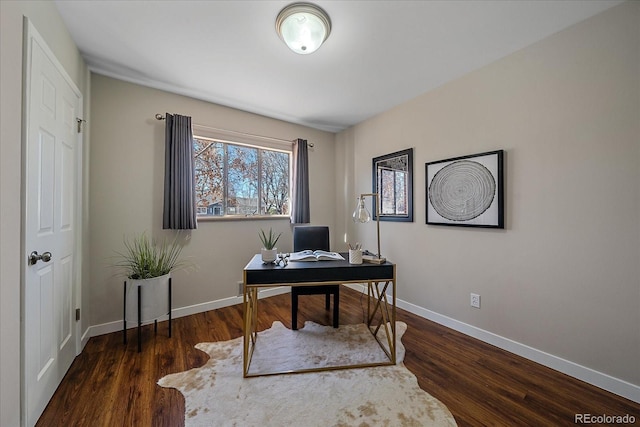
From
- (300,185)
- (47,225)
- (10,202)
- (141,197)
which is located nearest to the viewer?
(10,202)

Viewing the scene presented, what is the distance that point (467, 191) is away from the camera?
2.31 metres

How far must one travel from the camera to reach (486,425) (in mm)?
1341

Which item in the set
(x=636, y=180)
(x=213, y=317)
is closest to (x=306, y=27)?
(x=636, y=180)

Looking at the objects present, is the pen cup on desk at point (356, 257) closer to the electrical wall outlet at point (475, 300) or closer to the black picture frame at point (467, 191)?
the black picture frame at point (467, 191)

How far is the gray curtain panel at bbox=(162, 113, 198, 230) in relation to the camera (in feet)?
8.44

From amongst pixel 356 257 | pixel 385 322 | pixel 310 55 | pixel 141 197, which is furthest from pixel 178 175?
pixel 385 322

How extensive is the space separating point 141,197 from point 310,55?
216 cm

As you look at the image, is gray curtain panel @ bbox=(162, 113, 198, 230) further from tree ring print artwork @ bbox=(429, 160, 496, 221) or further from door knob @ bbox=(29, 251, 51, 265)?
tree ring print artwork @ bbox=(429, 160, 496, 221)

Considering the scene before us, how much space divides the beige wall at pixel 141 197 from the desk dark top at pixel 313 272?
4.23ft

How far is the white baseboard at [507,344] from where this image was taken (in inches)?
61.6

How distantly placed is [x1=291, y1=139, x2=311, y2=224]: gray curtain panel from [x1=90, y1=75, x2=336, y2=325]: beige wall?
23.4 inches

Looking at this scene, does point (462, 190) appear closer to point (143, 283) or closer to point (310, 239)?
point (310, 239)

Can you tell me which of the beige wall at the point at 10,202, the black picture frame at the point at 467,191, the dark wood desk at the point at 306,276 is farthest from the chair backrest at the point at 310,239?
the beige wall at the point at 10,202

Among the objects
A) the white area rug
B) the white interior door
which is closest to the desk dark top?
the white area rug
